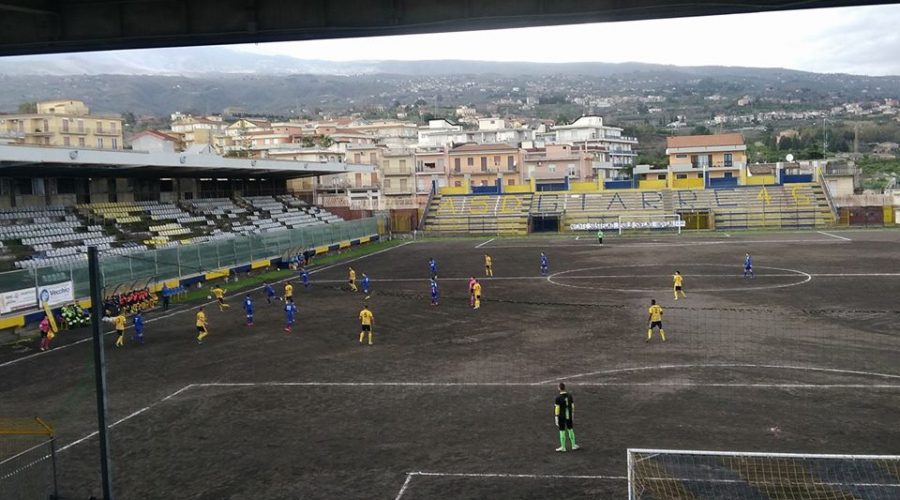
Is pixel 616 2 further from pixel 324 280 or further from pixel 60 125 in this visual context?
pixel 60 125

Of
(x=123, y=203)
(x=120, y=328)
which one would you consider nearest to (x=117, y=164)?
(x=123, y=203)

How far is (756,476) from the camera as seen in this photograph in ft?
43.1

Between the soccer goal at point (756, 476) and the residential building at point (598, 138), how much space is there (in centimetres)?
11685

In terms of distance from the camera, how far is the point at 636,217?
7369 centimetres

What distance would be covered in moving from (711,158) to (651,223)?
92.5ft

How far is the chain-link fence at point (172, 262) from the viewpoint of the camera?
3181cm

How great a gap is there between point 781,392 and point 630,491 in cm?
861

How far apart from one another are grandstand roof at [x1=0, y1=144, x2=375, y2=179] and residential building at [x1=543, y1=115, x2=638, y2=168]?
264ft

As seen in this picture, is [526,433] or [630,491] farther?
[526,433]

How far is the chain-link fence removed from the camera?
3181 cm

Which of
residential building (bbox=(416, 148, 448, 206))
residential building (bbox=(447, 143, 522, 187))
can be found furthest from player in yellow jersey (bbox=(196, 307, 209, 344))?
residential building (bbox=(416, 148, 448, 206))

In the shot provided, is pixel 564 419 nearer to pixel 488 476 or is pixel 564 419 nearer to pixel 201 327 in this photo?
pixel 488 476

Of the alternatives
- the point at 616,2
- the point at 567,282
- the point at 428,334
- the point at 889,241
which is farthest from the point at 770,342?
the point at 889,241

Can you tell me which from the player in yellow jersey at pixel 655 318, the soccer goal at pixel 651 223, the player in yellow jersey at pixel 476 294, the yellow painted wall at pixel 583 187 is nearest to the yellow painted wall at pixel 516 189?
the yellow painted wall at pixel 583 187
